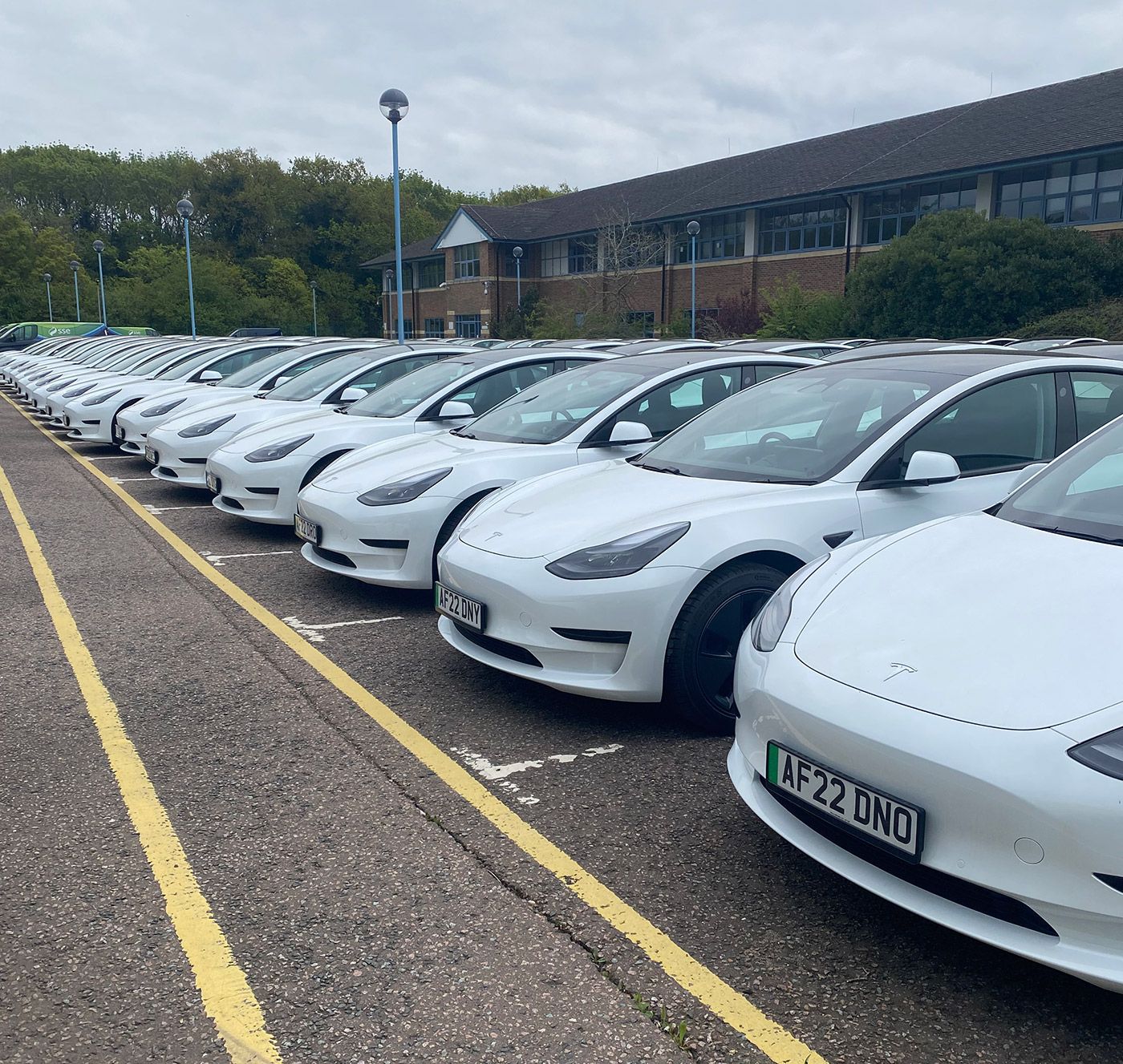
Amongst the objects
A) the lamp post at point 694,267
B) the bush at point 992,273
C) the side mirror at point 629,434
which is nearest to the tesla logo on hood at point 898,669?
the side mirror at point 629,434

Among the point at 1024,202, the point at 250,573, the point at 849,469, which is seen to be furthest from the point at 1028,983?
Result: the point at 1024,202

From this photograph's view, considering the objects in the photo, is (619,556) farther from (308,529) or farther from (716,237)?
(716,237)

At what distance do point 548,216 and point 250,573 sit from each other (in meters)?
48.1

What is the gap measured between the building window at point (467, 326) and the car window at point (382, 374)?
42667 millimetres

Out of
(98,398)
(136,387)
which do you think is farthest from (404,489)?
(98,398)

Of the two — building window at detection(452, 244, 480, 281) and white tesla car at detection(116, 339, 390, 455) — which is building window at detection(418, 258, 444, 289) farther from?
white tesla car at detection(116, 339, 390, 455)

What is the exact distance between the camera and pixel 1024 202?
30375mm

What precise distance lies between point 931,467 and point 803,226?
35.6 m

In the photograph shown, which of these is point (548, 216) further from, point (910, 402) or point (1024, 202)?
point (910, 402)

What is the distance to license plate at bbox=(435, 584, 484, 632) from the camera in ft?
14.5

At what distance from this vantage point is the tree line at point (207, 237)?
6825cm

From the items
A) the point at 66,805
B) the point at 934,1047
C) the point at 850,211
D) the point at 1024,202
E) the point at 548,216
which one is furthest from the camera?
the point at 548,216

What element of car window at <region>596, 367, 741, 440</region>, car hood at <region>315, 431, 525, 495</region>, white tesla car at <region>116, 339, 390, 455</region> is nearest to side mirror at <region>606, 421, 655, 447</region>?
car window at <region>596, 367, 741, 440</region>

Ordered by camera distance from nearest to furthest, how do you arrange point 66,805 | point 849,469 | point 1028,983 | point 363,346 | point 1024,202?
point 1028,983 < point 66,805 < point 849,469 < point 363,346 < point 1024,202
